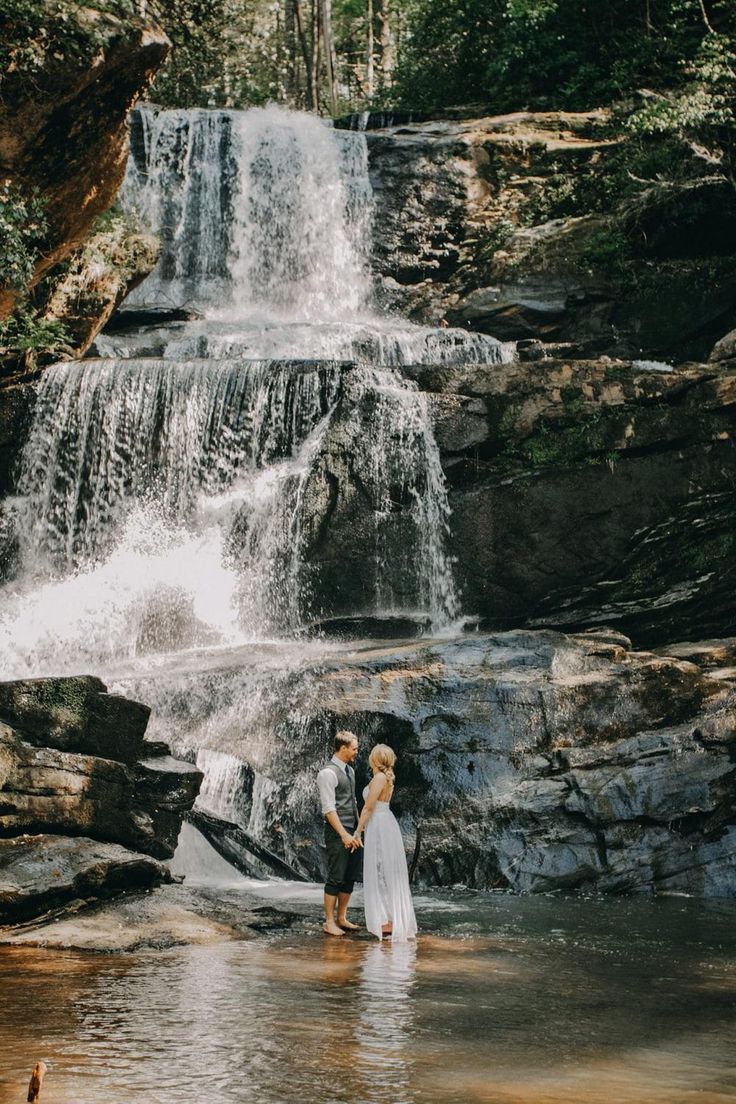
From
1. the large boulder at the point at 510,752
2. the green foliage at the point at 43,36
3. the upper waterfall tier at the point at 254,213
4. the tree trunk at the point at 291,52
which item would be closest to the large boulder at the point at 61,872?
the large boulder at the point at 510,752

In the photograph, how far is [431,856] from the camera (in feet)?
42.3

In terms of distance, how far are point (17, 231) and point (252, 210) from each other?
1254 centimetres

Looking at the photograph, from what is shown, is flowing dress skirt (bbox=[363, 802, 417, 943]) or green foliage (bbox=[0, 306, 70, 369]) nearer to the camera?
flowing dress skirt (bbox=[363, 802, 417, 943])

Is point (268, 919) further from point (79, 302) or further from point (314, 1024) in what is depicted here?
point (79, 302)

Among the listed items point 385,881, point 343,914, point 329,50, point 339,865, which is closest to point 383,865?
point 385,881

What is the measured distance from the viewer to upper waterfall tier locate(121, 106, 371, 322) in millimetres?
27078

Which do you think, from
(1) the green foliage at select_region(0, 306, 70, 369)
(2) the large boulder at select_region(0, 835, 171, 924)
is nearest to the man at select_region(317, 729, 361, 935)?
(2) the large boulder at select_region(0, 835, 171, 924)

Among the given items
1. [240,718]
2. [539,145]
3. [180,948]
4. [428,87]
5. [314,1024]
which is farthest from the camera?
[428,87]

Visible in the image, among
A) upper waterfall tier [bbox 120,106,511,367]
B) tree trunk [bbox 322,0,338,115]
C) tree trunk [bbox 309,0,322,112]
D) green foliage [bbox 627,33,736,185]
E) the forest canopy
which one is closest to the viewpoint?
green foliage [bbox 627,33,736,185]

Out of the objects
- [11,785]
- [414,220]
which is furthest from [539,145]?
[11,785]

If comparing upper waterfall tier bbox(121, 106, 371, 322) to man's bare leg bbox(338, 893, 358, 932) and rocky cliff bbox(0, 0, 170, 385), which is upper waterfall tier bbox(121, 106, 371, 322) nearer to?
rocky cliff bbox(0, 0, 170, 385)

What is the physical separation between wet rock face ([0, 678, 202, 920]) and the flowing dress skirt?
2076 millimetres

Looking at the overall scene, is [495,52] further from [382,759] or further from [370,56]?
[382,759]

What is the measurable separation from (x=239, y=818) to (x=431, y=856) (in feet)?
7.02
